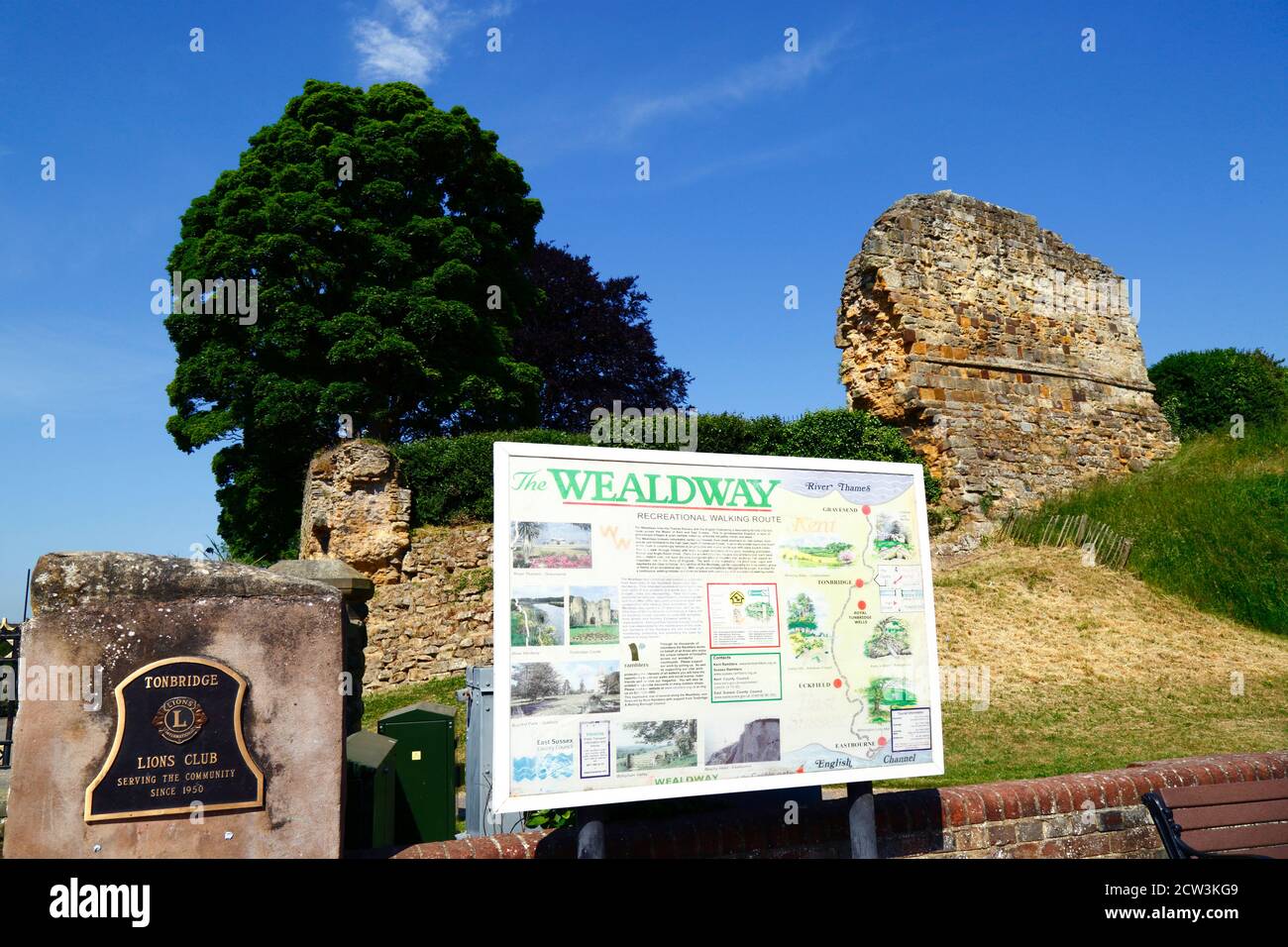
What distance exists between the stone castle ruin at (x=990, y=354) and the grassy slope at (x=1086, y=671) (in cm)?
260

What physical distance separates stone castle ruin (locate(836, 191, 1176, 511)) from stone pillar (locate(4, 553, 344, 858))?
1387 cm

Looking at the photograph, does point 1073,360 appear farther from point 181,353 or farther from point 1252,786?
point 181,353

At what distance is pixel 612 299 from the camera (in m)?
28.8

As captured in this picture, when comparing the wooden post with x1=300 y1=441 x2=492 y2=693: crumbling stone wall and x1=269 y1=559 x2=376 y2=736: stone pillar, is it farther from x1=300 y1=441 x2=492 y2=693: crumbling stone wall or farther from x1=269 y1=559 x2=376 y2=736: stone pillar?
x1=300 y1=441 x2=492 y2=693: crumbling stone wall

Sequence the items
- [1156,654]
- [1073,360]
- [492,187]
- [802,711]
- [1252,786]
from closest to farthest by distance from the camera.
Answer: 1. [802,711]
2. [1252,786]
3. [1156,654]
4. [1073,360]
5. [492,187]

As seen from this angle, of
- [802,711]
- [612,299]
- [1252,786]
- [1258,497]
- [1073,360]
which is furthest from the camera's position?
[612,299]

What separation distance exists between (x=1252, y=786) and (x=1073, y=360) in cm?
1530

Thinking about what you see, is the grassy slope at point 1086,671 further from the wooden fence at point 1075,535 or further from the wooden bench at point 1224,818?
the wooden bench at point 1224,818

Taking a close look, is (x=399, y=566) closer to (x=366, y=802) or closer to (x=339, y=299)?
(x=339, y=299)

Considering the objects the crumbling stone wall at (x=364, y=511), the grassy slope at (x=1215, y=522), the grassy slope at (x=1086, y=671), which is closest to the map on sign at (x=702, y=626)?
the grassy slope at (x=1086, y=671)

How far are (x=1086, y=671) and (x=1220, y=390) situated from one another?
45.1 ft

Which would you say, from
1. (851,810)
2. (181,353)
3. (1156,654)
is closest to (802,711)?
(851,810)

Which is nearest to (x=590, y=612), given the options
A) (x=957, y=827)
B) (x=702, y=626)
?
(x=702, y=626)

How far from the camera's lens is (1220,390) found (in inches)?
827
